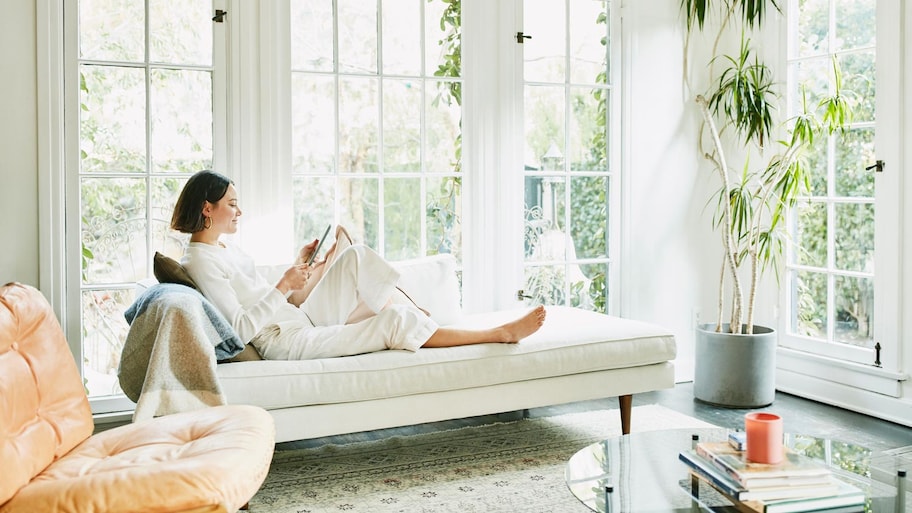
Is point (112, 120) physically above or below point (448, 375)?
above

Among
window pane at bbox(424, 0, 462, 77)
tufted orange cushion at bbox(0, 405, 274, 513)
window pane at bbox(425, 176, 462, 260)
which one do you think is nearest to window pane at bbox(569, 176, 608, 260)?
window pane at bbox(425, 176, 462, 260)

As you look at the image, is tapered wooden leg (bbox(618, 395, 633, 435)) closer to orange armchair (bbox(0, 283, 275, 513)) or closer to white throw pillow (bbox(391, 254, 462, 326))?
white throw pillow (bbox(391, 254, 462, 326))

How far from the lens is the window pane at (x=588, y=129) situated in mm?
4465

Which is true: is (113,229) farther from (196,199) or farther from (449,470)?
(449,470)

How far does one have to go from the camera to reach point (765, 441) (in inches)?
79.0

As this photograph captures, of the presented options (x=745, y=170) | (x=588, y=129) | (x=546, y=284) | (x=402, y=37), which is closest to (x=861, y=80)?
(x=745, y=170)

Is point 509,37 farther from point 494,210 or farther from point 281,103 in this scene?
point 281,103

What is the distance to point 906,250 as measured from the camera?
3809mm

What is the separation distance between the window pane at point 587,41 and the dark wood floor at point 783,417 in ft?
5.57

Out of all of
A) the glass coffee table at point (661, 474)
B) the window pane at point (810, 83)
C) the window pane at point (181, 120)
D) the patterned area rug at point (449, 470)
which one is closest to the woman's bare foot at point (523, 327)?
→ the patterned area rug at point (449, 470)

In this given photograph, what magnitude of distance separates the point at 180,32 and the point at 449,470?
2157mm

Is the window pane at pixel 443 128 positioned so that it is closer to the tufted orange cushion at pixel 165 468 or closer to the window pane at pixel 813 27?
the window pane at pixel 813 27

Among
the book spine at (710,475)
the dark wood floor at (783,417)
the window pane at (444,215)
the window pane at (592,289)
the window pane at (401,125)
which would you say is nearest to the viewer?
the book spine at (710,475)

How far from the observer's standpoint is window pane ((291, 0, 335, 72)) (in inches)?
152
